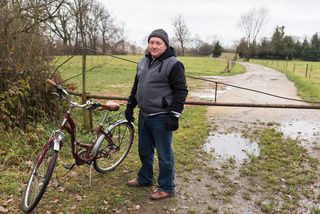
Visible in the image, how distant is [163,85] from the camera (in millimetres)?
2961

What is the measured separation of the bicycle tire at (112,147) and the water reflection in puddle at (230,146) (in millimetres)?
1857

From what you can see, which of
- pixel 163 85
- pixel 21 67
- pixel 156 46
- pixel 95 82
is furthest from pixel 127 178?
pixel 95 82

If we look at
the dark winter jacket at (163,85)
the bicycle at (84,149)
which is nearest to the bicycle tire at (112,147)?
the bicycle at (84,149)

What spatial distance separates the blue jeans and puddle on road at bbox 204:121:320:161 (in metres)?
1.82

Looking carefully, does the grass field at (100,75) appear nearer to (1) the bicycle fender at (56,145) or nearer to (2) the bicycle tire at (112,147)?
(2) the bicycle tire at (112,147)

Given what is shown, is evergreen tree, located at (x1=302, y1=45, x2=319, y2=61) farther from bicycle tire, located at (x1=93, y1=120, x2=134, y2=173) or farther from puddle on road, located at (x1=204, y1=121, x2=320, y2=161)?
bicycle tire, located at (x1=93, y1=120, x2=134, y2=173)

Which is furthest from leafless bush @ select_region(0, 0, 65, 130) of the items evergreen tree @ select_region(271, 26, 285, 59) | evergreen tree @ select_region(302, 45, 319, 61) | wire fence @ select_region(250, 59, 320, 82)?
evergreen tree @ select_region(302, 45, 319, 61)

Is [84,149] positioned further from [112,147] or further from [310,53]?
[310,53]

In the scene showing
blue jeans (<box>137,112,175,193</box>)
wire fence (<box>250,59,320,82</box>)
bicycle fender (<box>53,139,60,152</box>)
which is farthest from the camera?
wire fence (<box>250,59,320,82</box>)

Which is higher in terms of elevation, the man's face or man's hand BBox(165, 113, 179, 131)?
the man's face

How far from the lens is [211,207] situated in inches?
126

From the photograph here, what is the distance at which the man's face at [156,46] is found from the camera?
9.60 feet

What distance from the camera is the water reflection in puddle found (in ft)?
16.3

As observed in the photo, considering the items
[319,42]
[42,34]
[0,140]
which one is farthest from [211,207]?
[319,42]
